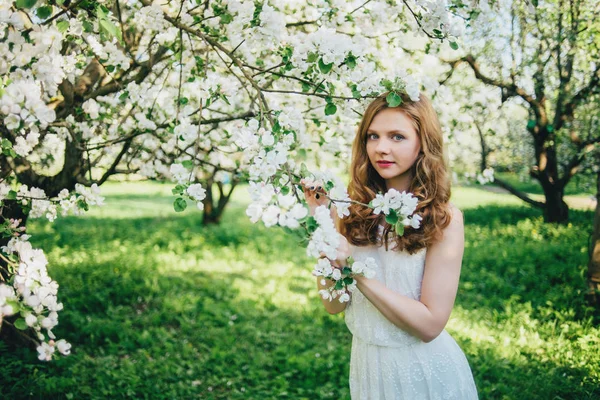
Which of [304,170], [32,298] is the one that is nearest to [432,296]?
[304,170]

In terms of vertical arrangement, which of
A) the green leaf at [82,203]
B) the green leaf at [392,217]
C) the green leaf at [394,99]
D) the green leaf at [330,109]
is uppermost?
the green leaf at [394,99]

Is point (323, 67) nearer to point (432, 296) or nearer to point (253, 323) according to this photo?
point (432, 296)

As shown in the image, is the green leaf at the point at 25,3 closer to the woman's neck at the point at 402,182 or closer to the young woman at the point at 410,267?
the young woman at the point at 410,267

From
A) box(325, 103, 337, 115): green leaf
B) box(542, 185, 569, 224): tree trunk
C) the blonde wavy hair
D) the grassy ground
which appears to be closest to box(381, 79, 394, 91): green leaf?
the blonde wavy hair

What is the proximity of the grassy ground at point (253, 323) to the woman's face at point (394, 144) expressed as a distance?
2.45 m

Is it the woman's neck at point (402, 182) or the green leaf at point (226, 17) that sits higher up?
the green leaf at point (226, 17)

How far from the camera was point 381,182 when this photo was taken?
7.52 ft

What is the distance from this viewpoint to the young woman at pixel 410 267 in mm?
1956

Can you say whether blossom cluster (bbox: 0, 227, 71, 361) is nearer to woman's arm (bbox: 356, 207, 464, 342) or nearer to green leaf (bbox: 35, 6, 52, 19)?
green leaf (bbox: 35, 6, 52, 19)

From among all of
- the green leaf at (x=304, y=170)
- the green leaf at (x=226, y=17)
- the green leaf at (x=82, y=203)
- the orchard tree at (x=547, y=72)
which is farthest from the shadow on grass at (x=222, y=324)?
the green leaf at (x=226, y=17)

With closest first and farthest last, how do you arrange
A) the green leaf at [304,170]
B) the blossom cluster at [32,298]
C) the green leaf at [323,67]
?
the blossom cluster at [32,298] < the green leaf at [304,170] < the green leaf at [323,67]

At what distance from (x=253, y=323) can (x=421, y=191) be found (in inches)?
144

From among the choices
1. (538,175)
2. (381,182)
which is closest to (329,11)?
(381,182)

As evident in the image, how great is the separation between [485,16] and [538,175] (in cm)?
683
